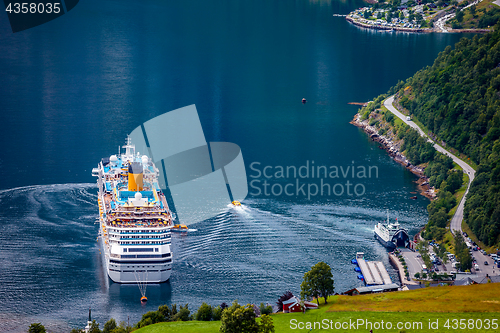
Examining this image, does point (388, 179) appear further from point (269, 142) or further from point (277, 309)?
point (277, 309)

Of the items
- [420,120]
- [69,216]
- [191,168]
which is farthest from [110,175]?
[420,120]

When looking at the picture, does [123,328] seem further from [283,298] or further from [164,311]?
[283,298]

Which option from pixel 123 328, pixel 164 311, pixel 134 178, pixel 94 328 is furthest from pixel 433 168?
pixel 94 328

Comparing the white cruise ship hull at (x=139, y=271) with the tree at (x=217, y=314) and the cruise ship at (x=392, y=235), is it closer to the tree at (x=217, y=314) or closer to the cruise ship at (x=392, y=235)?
the tree at (x=217, y=314)

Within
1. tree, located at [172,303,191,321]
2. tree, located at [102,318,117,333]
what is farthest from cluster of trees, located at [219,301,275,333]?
tree, located at [102,318,117,333]

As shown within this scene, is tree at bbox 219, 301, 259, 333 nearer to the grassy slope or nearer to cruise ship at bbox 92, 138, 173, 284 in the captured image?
the grassy slope
